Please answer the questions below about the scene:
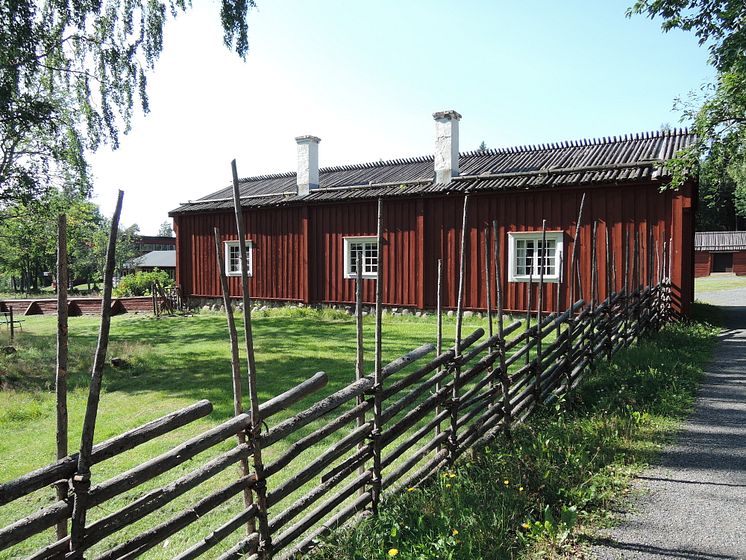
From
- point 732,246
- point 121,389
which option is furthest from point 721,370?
point 732,246

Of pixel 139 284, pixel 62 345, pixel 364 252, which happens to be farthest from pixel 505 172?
pixel 139 284

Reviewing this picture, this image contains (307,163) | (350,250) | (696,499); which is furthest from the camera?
(307,163)

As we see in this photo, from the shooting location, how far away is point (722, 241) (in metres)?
41.9

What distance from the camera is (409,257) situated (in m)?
15.3

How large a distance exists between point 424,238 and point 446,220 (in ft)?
2.55

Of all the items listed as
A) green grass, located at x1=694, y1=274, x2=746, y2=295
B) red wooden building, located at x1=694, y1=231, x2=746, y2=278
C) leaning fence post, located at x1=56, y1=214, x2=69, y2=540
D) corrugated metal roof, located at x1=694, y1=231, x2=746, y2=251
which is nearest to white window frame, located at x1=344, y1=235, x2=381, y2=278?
leaning fence post, located at x1=56, y1=214, x2=69, y2=540

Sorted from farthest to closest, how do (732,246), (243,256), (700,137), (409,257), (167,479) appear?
(732,246), (409,257), (700,137), (167,479), (243,256)

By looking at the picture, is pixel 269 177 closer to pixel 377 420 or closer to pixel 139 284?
pixel 139 284

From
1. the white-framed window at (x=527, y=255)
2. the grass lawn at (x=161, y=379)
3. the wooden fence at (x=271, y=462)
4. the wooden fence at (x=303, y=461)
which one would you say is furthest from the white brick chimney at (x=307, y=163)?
the wooden fence at (x=303, y=461)

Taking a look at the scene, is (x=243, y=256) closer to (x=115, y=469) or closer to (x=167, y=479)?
(x=167, y=479)

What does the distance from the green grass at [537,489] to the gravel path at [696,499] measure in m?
0.15

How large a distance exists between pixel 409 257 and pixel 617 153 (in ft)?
19.9

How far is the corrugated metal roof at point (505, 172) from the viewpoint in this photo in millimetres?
12727

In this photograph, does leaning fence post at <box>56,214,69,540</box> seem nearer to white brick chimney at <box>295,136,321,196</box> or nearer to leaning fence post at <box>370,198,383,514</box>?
leaning fence post at <box>370,198,383,514</box>
